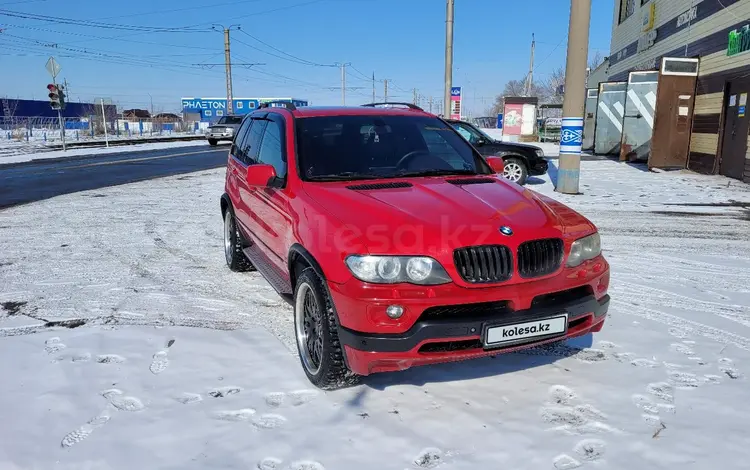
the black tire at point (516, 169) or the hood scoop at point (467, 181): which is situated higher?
the hood scoop at point (467, 181)

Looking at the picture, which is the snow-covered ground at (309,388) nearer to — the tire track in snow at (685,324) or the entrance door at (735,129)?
the tire track in snow at (685,324)

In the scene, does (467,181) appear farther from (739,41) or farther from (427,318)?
(739,41)

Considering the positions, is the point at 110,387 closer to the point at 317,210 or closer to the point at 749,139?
the point at 317,210

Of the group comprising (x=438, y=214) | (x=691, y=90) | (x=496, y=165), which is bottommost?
(x=438, y=214)

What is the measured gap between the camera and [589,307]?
312 centimetres

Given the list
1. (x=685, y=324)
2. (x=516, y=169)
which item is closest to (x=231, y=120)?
(x=516, y=169)

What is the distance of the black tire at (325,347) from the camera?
3.00 meters

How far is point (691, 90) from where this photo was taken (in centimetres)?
1582

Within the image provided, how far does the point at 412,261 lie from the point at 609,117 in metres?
21.8

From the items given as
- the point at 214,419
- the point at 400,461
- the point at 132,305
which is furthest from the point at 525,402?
the point at 132,305

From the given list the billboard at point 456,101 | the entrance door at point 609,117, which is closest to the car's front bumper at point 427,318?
the entrance door at point 609,117

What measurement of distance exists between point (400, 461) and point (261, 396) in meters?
1.02

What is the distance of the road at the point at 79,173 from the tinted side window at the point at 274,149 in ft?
25.8

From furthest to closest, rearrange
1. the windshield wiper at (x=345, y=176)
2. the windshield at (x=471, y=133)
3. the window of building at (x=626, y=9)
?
the window of building at (x=626, y=9) → the windshield at (x=471, y=133) → the windshield wiper at (x=345, y=176)
